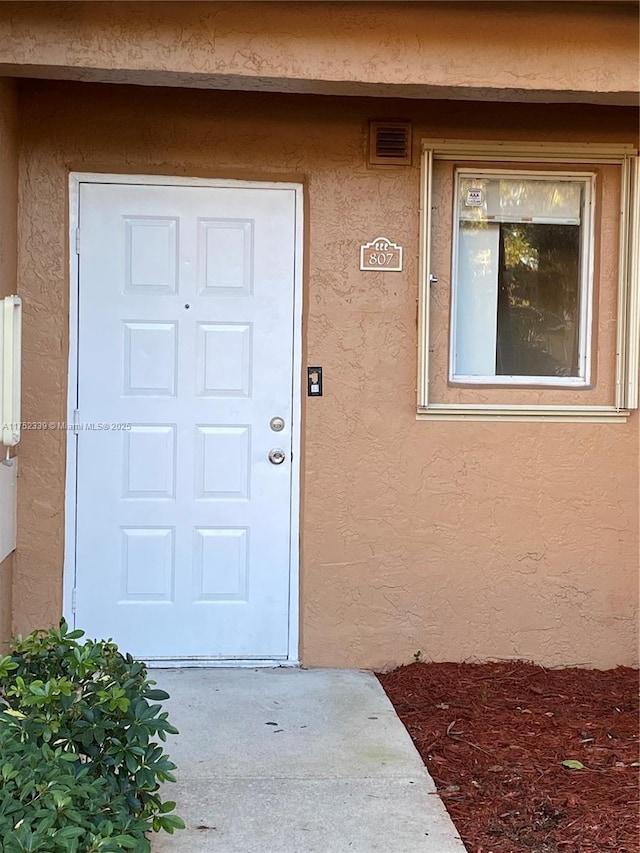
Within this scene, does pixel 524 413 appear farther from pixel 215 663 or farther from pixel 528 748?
pixel 215 663

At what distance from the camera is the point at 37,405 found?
453 centimetres

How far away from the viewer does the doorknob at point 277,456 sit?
468cm

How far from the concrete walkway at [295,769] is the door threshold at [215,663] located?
0.06m

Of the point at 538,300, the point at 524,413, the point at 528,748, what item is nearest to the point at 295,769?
the point at 528,748

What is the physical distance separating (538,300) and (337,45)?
1747 millimetres

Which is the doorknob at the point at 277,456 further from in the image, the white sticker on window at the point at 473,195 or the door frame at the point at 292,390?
the white sticker on window at the point at 473,195

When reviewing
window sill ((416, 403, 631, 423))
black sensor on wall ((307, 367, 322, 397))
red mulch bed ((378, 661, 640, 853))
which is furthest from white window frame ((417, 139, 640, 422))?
red mulch bed ((378, 661, 640, 853))

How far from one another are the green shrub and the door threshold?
5.44 feet

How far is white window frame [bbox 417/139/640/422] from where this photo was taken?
15.0 feet

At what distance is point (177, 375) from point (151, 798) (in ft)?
7.71

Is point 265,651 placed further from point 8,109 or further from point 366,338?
point 8,109

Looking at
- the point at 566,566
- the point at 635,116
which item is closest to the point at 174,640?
the point at 566,566

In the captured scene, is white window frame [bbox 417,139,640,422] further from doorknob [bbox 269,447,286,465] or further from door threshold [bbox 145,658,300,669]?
door threshold [bbox 145,658,300,669]

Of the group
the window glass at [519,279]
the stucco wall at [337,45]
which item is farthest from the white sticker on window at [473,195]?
the stucco wall at [337,45]
